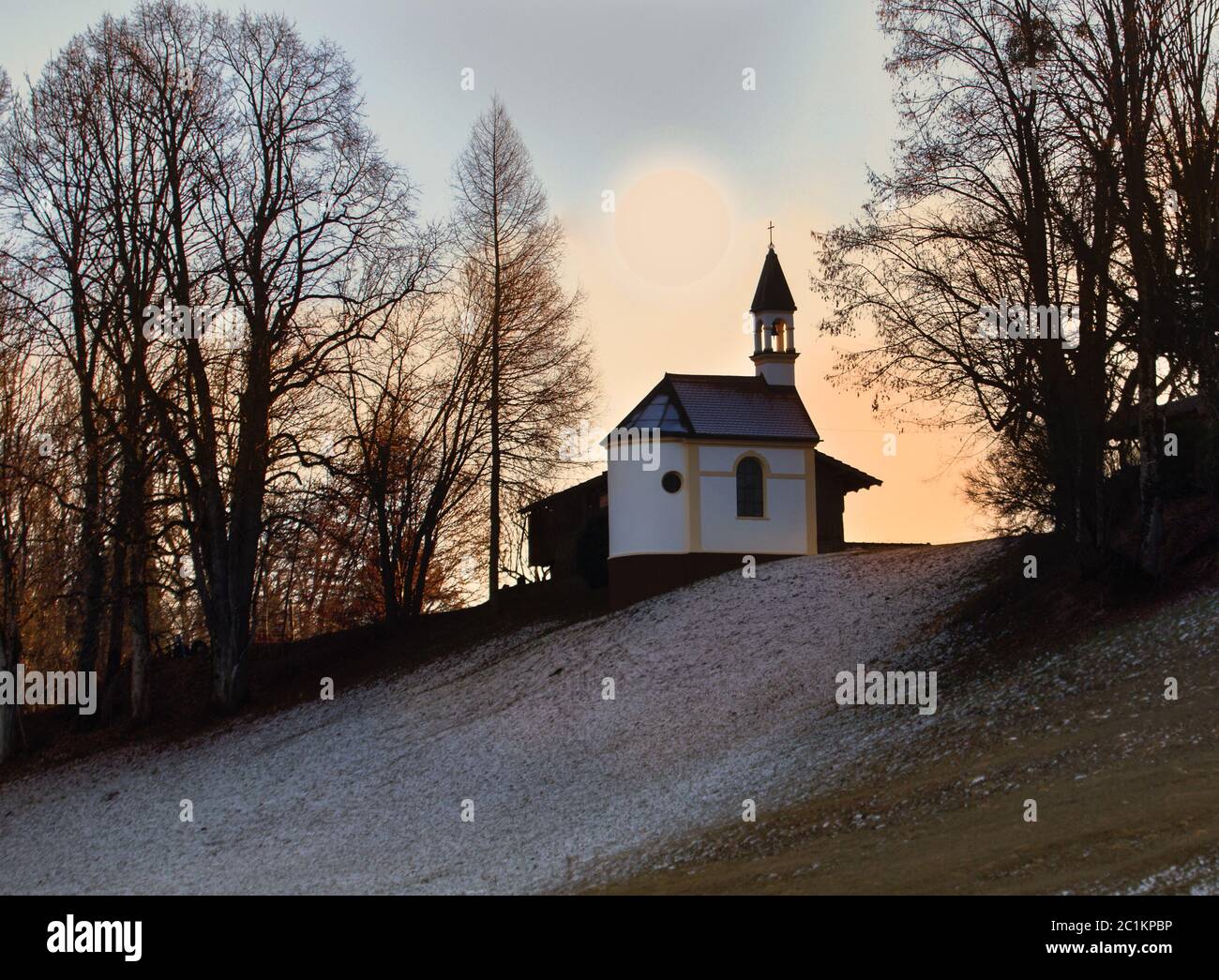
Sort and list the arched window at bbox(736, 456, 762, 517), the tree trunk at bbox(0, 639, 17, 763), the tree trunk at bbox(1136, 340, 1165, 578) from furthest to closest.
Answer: the arched window at bbox(736, 456, 762, 517) → the tree trunk at bbox(0, 639, 17, 763) → the tree trunk at bbox(1136, 340, 1165, 578)

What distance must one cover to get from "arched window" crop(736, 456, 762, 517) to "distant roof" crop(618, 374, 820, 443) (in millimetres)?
749

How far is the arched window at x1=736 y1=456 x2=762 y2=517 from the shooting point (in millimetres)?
40031

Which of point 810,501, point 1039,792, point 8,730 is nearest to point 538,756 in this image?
point 1039,792

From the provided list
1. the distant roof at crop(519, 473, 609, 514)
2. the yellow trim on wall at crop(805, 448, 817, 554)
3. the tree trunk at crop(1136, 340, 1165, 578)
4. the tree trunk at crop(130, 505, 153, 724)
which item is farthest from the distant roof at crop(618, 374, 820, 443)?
the tree trunk at crop(1136, 340, 1165, 578)

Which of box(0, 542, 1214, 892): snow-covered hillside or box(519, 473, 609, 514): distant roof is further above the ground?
box(519, 473, 609, 514): distant roof

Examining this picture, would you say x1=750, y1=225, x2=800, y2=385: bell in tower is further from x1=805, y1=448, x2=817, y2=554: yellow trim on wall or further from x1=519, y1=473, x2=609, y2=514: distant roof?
x1=519, y1=473, x2=609, y2=514: distant roof

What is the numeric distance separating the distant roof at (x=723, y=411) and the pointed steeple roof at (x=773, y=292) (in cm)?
274

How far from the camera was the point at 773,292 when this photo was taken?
4447 centimetres

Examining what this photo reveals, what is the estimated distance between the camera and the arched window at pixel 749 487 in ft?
131

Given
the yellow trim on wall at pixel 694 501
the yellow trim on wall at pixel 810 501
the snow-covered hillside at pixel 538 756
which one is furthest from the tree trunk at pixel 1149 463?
the yellow trim on wall at pixel 810 501
